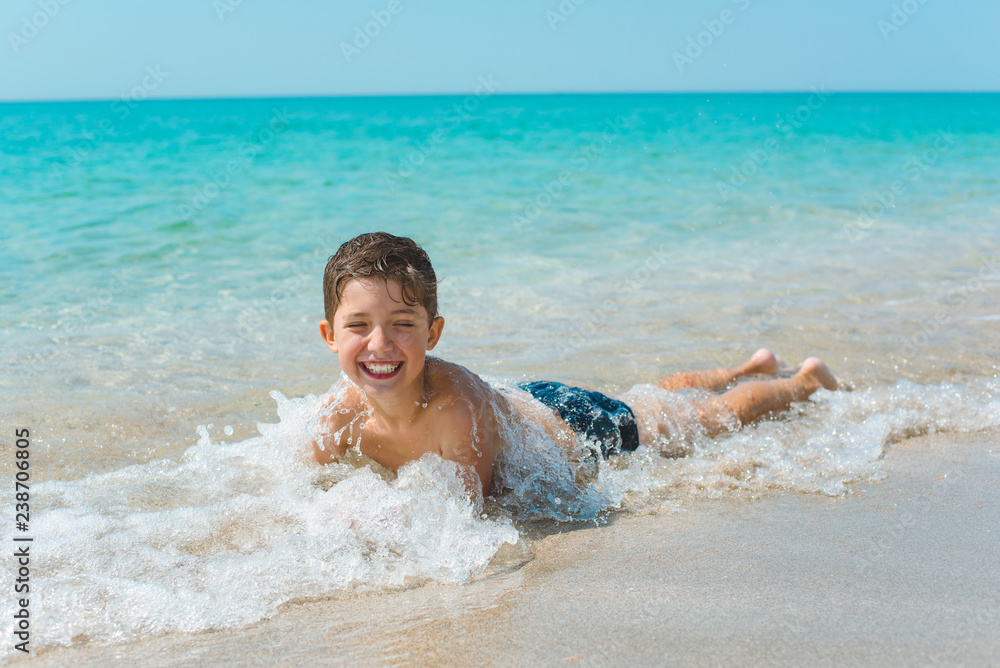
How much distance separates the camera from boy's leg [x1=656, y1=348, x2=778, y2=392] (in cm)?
442

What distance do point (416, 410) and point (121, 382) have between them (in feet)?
7.44

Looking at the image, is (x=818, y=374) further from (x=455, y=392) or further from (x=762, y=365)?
(x=455, y=392)

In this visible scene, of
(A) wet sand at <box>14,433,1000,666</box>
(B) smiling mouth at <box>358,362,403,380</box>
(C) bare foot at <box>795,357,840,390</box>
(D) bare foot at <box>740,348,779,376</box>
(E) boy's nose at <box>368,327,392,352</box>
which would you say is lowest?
(A) wet sand at <box>14,433,1000,666</box>

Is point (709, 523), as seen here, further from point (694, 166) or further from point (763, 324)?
point (694, 166)

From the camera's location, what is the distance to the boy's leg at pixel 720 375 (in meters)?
4.42

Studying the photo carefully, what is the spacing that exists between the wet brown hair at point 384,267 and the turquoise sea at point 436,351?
668 mm

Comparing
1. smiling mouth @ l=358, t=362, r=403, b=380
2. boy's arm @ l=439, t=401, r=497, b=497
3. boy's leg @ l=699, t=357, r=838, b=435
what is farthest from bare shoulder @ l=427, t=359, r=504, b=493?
boy's leg @ l=699, t=357, r=838, b=435

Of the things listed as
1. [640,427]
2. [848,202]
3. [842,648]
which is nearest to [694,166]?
[848,202]

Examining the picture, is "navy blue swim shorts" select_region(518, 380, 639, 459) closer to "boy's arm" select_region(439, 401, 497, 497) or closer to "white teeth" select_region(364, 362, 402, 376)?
"boy's arm" select_region(439, 401, 497, 497)

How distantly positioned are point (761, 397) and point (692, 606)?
212cm

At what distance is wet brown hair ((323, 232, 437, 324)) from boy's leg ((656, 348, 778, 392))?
198 centimetres

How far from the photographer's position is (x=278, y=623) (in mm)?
2174

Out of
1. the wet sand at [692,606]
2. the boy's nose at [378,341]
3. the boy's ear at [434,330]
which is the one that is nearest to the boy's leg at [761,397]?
the wet sand at [692,606]

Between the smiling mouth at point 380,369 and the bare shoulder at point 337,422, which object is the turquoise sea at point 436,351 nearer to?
the bare shoulder at point 337,422
